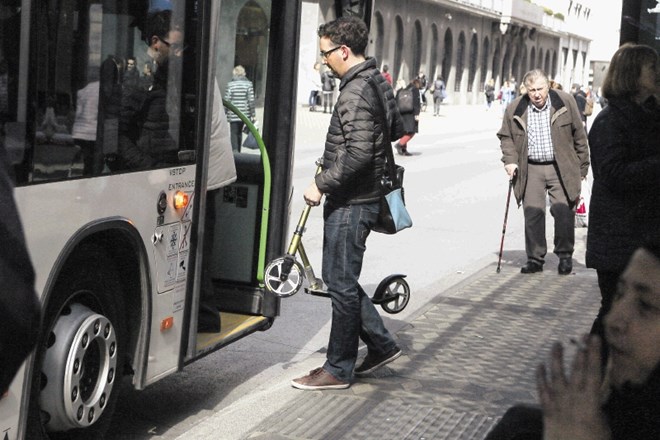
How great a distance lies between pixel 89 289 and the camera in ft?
15.1

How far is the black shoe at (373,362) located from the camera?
6375mm

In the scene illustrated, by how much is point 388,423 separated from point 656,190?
5.38 feet

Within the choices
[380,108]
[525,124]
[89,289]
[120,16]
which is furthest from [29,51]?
[525,124]

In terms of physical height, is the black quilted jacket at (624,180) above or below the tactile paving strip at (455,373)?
above

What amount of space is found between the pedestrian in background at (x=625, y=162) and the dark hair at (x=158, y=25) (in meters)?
2.04

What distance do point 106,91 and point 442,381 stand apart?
8.87 feet

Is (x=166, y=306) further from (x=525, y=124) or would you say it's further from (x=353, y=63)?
(x=525, y=124)

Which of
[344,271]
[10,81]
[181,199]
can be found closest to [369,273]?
[344,271]

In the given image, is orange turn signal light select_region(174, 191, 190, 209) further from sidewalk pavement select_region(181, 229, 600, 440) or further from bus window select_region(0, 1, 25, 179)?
bus window select_region(0, 1, 25, 179)

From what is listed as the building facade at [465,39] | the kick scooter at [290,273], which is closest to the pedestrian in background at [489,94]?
the building facade at [465,39]

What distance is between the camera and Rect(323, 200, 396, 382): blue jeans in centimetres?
591

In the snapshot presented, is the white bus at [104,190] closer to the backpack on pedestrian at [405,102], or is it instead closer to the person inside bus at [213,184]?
the person inside bus at [213,184]

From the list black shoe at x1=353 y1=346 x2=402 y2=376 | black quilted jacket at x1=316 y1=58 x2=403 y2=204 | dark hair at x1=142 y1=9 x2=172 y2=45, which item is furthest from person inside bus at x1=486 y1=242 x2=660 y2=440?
black shoe at x1=353 y1=346 x2=402 y2=376

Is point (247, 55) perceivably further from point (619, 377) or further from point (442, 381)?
point (619, 377)
